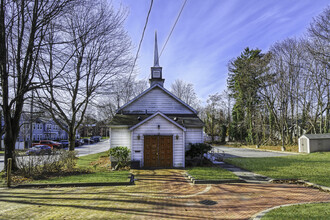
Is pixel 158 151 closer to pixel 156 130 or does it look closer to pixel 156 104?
pixel 156 130

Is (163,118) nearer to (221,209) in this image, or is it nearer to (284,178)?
(284,178)

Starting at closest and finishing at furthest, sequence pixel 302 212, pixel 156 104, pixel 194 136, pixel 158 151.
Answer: pixel 302 212
pixel 158 151
pixel 194 136
pixel 156 104

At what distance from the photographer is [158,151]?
15.3 m

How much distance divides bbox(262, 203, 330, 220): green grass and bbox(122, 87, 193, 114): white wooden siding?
12.6 meters

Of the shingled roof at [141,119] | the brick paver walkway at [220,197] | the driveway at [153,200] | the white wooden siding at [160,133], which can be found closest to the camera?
the driveway at [153,200]

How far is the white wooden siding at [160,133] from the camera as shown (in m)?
15.2

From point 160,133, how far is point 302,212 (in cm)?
1015

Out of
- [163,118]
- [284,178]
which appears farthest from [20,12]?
[284,178]

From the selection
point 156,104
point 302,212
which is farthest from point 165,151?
point 302,212

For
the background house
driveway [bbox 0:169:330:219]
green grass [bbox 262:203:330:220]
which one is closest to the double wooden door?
driveway [bbox 0:169:330:219]

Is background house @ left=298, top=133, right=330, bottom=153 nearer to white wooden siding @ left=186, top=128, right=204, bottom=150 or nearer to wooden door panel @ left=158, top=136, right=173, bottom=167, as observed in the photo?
white wooden siding @ left=186, top=128, right=204, bottom=150

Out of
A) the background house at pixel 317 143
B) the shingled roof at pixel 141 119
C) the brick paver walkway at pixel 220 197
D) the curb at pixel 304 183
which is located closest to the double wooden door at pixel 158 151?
the shingled roof at pixel 141 119

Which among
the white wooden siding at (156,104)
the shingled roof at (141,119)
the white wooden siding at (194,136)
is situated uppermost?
the white wooden siding at (156,104)

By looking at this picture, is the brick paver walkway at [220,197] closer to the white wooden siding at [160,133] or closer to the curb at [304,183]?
the curb at [304,183]
